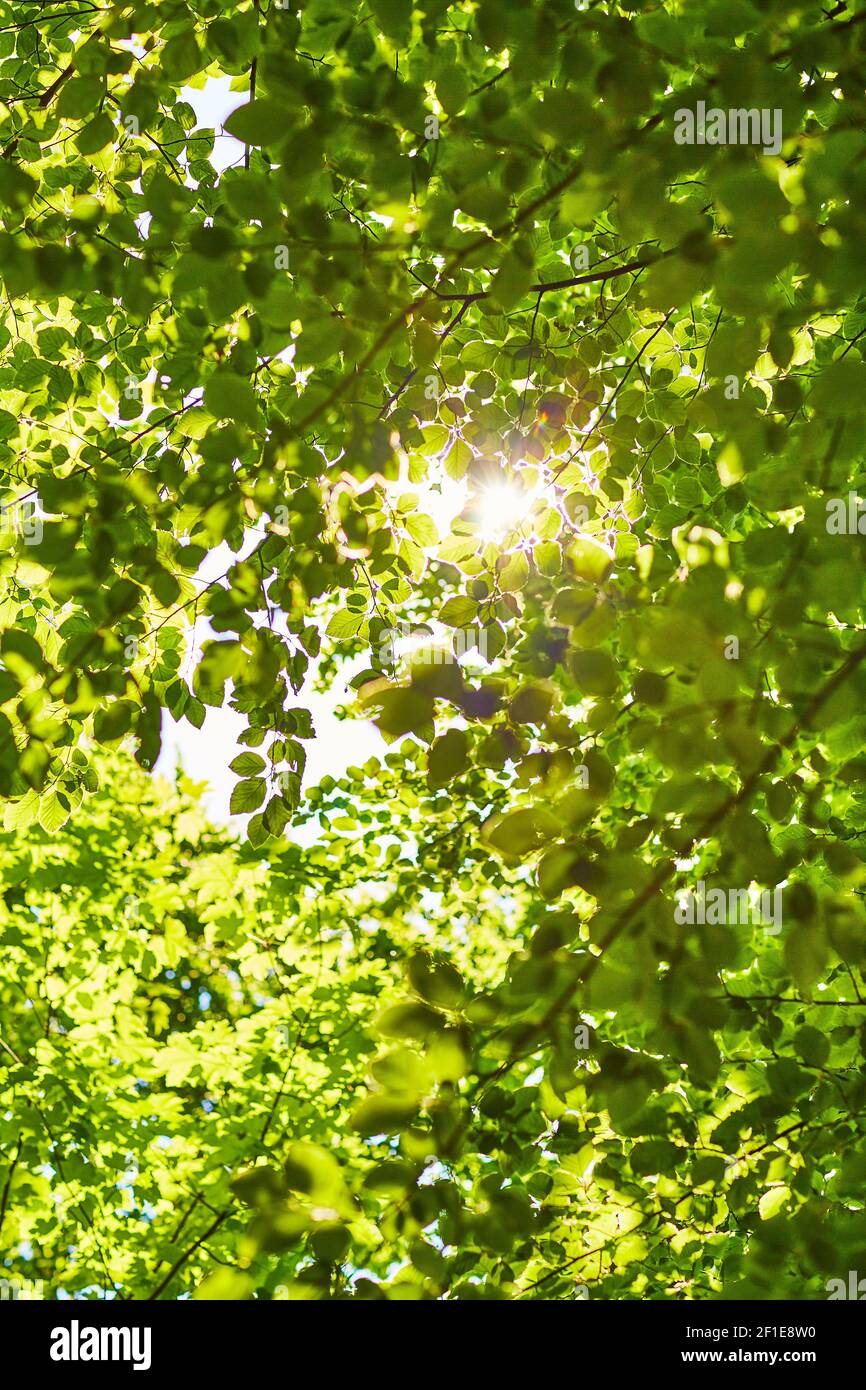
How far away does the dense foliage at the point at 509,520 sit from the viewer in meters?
1.20

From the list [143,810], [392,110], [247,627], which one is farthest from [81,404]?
[143,810]

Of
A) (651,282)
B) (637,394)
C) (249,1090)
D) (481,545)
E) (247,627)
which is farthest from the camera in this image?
(249,1090)

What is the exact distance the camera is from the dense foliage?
1.20m

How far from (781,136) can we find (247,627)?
3.99 feet

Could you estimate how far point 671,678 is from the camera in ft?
4.57

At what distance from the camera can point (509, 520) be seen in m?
2.64
